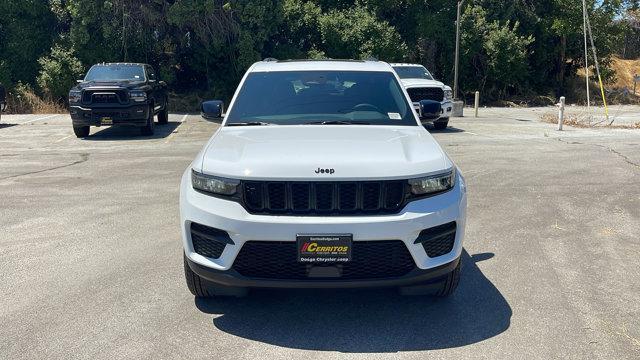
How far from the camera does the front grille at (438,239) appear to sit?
3719 millimetres

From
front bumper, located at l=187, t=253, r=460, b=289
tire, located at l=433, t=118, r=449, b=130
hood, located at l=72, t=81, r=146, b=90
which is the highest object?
hood, located at l=72, t=81, r=146, b=90

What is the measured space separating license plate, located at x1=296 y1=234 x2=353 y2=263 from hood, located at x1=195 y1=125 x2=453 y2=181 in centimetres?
38

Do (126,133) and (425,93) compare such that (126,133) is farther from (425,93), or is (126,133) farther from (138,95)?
(425,93)

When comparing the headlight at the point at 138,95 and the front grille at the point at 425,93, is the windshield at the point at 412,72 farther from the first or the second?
the headlight at the point at 138,95

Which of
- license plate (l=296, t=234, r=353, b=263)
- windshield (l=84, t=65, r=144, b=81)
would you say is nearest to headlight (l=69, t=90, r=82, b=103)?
windshield (l=84, t=65, r=144, b=81)

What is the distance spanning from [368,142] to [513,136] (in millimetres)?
12468

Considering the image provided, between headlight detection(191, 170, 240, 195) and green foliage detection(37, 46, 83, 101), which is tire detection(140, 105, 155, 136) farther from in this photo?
headlight detection(191, 170, 240, 195)

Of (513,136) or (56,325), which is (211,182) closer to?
(56,325)

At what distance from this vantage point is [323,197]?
369 centimetres

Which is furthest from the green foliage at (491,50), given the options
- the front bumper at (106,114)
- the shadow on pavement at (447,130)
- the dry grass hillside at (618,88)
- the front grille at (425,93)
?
the front bumper at (106,114)

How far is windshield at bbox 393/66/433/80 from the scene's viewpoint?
17547 mm

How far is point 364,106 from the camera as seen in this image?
5160 millimetres

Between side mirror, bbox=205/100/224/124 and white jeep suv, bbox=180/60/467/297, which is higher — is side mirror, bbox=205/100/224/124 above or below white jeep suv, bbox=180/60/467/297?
above

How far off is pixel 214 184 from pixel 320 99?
5.77ft
